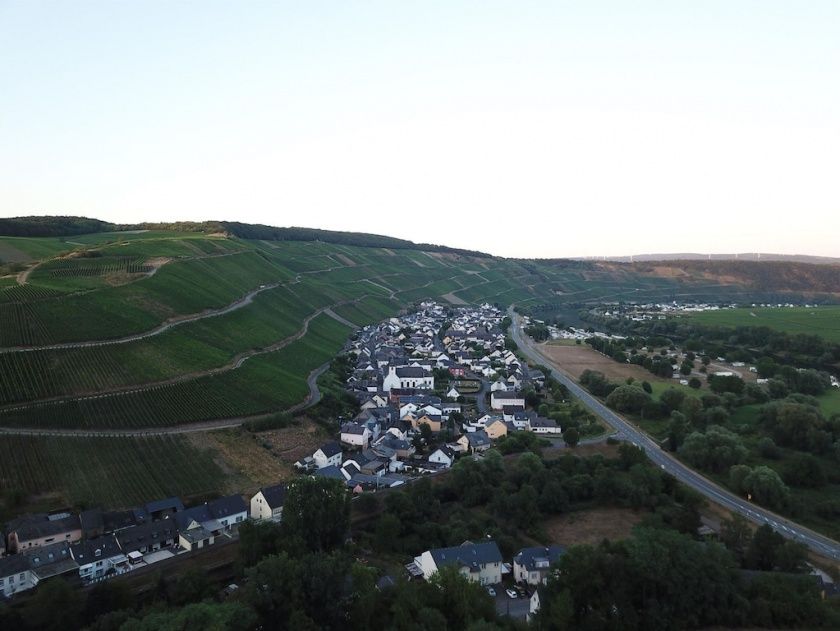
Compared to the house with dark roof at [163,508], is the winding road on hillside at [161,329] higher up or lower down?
higher up

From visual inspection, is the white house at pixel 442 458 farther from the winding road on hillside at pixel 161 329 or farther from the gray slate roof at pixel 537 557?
the winding road on hillside at pixel 161 329

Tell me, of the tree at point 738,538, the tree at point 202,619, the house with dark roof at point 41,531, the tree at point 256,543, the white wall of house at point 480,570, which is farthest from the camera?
the tree at point 738,538

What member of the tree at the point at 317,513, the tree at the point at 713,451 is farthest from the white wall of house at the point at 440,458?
the tree at the point at 713,451

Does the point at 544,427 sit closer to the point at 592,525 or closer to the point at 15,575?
the point at 592,525

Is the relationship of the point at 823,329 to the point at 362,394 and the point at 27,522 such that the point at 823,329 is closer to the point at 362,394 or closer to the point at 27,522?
the point at 362,394

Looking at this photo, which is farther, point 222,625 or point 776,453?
point 776,453

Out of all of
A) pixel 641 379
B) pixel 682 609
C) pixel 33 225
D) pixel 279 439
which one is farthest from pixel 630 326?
pixel 33 225

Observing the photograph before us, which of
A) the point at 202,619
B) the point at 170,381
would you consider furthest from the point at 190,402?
the point at 202,619
